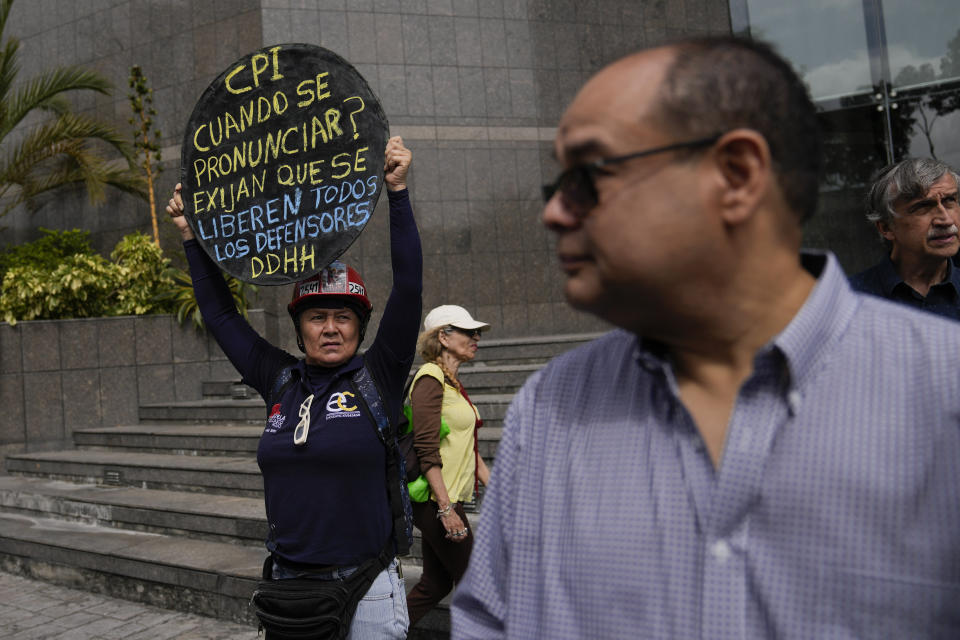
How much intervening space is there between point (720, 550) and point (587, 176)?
1.72ft

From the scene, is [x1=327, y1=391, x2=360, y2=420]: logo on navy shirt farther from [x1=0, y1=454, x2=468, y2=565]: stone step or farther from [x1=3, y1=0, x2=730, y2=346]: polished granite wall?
[x1=3, y1=0, x2=730, y2=346]: polished granite wall

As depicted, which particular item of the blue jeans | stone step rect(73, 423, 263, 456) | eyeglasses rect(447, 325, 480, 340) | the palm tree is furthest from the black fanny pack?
the palm tree

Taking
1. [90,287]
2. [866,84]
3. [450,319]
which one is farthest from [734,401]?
[866,84]

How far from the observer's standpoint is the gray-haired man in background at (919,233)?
3014 millimetres

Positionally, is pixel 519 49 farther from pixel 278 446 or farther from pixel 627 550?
pixel 627 550

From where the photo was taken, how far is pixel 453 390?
13.6 ft

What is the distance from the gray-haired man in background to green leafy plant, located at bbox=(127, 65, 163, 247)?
10.1 metres

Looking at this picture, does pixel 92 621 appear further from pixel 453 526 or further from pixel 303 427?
pixel 303 427

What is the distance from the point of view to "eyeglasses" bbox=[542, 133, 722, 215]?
112cm

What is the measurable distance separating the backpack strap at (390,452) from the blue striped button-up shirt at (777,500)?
5.33 ft

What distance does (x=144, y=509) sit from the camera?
6707mm

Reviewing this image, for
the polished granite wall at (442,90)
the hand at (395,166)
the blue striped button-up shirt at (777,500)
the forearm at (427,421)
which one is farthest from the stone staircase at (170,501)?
the blue striped button-up shirt at (777,500)

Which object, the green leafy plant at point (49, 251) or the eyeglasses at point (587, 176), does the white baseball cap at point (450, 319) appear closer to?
the eyeglasses at point (587, 176)

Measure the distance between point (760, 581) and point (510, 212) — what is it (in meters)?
11.8
